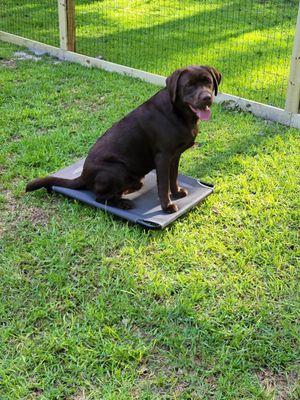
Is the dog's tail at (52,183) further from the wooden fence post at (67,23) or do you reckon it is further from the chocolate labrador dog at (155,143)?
the wooden fence post at (67,23)

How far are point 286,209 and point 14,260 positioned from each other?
1.98 meters

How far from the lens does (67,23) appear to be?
7.25m

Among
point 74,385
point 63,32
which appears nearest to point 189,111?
point 74,385

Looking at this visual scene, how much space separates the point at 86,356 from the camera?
2.61 meters

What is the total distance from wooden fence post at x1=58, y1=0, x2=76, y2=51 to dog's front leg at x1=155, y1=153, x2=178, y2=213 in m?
4.39

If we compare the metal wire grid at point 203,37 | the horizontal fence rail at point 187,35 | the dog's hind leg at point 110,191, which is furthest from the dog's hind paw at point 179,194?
the metal wire grid at point 203,37

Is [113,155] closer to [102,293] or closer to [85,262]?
[85,262]

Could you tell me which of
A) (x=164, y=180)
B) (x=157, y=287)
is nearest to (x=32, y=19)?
(x=164, y=180)

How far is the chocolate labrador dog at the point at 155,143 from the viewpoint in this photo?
341 centimetres

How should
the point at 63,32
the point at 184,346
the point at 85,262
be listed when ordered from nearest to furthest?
the point at 184,346
the point at 85,262
the point at 63,32

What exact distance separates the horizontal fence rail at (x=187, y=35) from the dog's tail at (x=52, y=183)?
Result: 2.52m

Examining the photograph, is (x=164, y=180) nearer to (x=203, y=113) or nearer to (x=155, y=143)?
(x=155, y=143)

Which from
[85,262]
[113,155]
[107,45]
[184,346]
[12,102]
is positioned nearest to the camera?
[184,346]

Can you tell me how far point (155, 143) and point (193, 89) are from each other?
18.1 inches
